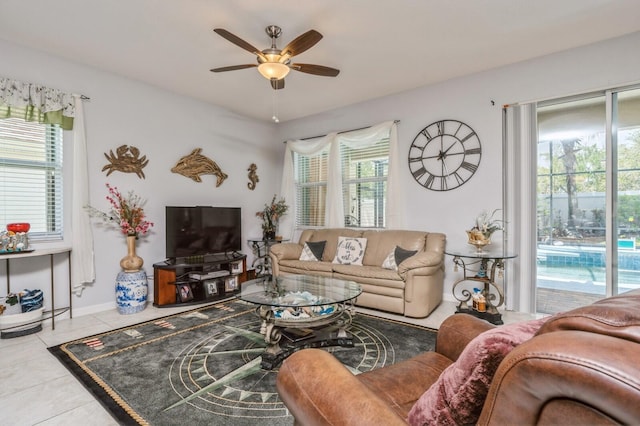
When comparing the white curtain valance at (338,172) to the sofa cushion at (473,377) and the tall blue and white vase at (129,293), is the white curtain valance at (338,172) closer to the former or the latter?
the tall blue and white vase at (129,293)

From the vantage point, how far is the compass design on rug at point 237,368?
73.2 inches

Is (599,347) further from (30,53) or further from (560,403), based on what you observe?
(30,53)

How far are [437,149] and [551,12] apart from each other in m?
1.78

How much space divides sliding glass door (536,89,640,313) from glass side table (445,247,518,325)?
0.51 meters

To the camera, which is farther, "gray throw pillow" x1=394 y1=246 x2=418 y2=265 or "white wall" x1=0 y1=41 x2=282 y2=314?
"gray throw pillow" x1=394 y1=246 x2=418 y2=265

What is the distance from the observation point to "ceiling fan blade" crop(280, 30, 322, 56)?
236 cm

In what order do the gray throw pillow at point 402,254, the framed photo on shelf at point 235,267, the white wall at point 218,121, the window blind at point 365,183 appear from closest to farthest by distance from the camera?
1. the white wall at point 218,121
2. the gray throw pillow at point 402,254
3. the framed photo on shelf at point 235,267
4. the window blind at point 365,183

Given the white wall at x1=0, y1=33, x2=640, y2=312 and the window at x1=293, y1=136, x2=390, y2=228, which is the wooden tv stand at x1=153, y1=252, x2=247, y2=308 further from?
the window at x1=293, y1=136, x2=390, y2=228

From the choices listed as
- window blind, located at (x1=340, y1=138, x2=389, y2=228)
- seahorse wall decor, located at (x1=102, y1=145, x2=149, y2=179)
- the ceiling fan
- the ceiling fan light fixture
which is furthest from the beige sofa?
the ceiling fan light fixture

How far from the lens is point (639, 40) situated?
117 inches

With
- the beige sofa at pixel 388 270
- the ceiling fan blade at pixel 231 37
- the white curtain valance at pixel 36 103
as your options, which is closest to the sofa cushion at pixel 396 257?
the beige sofa at pixel 388 270

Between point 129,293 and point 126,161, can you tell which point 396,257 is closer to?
point 129,293

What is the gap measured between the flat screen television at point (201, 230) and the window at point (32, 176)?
1.13 metres

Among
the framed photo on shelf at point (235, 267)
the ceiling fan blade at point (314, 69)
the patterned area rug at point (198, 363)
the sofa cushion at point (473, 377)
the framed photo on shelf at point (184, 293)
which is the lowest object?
the patterned area rug at point (198, 363)
